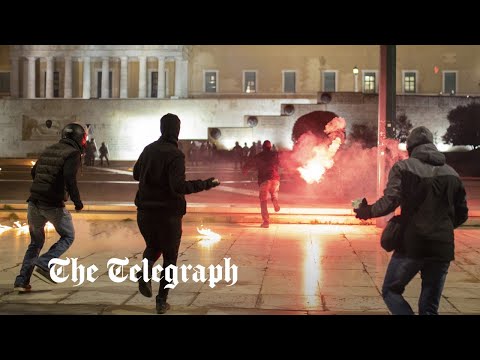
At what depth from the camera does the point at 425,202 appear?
4.46 m

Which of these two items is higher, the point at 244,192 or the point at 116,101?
the point at 116,101

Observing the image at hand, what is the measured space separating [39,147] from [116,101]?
6.60m

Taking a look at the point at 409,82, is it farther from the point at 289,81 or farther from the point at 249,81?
the point at 249,81

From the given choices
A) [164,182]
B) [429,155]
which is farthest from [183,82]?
[429,155]

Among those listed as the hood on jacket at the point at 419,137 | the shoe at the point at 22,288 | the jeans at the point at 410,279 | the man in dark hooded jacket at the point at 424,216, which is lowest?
the shoe at the point at 22,288

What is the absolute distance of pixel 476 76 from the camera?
48.4m

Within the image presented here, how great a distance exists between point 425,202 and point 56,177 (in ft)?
12.7

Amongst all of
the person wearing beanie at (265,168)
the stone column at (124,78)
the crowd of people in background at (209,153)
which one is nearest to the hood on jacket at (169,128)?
the person wearing beanie at (265,168)

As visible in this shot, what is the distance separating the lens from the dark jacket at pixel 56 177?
6.26 m

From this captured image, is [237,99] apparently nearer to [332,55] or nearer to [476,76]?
[332,55]

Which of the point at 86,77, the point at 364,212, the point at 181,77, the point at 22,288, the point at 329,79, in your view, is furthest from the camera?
the point at 86,77

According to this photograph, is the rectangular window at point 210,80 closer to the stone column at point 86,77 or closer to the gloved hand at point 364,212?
the stone column at point 86,77

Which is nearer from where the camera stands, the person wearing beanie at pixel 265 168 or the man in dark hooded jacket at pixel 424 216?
the man in dark hooded jacket at pixel 424 216
